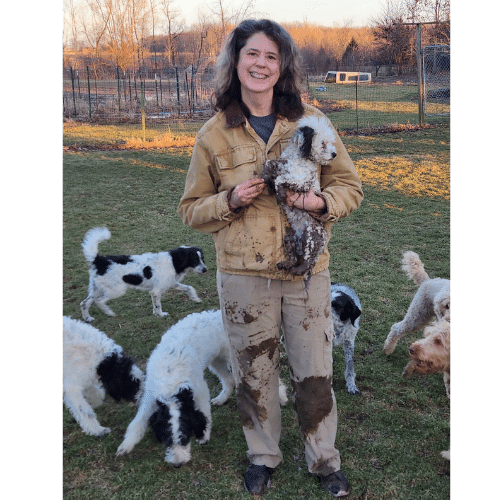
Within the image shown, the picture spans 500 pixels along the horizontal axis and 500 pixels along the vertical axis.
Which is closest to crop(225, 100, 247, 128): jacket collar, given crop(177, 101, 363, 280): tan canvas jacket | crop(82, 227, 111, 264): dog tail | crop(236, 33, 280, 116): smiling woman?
crop(177, 101, 363, 280): tan canvas jacket

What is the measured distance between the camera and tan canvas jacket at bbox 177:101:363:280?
2.19 metres

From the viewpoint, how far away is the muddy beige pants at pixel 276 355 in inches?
90.4

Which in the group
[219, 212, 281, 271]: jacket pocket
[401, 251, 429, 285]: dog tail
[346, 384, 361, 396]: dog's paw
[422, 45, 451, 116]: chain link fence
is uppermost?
[422, 45, 451, 116]: chain link fence

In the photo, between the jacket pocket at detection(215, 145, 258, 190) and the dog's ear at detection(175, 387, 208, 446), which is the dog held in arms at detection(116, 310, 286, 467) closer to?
the dog's ear at detection(175, 387, 208, 446)

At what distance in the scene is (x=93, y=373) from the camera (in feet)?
10.1

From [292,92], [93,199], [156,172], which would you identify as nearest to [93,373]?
[292,92]

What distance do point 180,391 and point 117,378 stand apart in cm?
58

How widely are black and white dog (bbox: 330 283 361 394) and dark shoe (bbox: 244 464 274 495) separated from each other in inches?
42.1

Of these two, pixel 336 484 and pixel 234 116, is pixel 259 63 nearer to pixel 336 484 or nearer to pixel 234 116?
pixel 234 116

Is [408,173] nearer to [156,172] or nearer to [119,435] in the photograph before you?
[156,172]

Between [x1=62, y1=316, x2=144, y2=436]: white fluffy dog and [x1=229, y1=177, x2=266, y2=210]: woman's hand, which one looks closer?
[x1=229, y1=177, x2=266, y2=210]: woman's hand

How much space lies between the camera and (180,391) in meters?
2.72

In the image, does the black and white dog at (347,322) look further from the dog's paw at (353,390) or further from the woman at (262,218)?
the woman at (262,218)

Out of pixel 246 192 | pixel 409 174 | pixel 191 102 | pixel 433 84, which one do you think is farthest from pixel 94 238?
pixel 191 102
